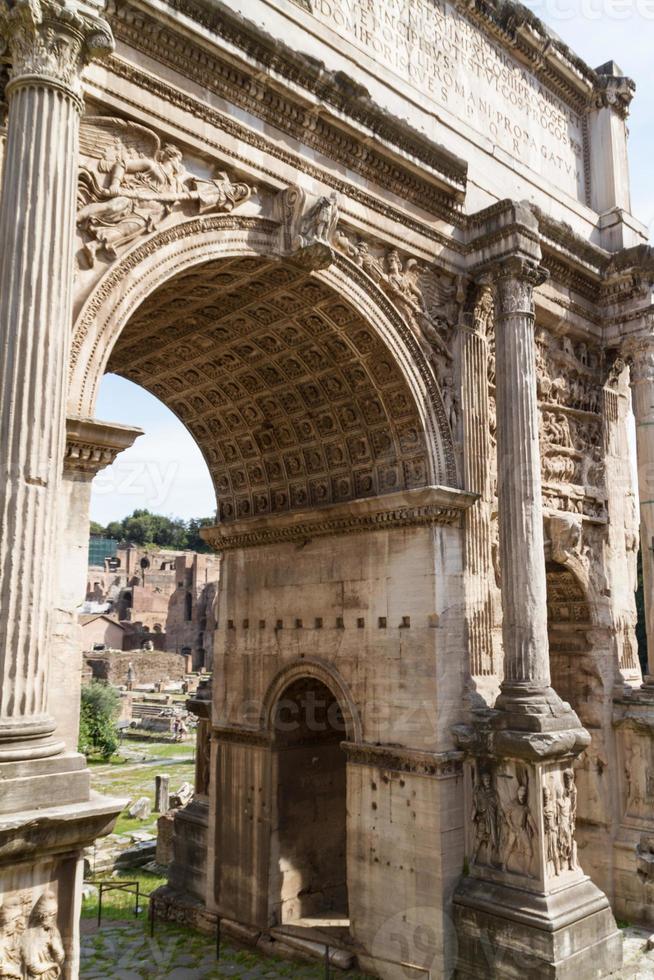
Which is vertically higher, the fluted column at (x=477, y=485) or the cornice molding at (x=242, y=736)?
the fluted column at (x=477, y=485)

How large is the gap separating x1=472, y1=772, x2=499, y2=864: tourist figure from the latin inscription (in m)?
9.57

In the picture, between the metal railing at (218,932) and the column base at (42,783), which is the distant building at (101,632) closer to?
the metal railing at (218,932)

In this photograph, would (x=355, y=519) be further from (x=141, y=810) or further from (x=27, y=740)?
(x=141, y=810)

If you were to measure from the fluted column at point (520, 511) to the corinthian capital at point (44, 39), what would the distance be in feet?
21.0

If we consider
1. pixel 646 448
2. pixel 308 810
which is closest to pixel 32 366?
pixel 308 810

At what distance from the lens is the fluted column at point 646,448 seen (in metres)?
13.1

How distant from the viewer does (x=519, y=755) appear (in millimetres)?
9641

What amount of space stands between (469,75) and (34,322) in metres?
9.49

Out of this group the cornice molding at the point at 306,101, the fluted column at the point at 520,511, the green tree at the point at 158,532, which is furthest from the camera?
the green tree at the point at 158,532

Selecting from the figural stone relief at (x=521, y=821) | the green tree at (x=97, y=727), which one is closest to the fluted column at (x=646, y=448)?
the figural stone relief at (x=521, y=821)

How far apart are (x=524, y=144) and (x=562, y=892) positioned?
11.3 meters

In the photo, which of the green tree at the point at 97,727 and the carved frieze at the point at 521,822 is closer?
the carved frieze at the point at 521,822

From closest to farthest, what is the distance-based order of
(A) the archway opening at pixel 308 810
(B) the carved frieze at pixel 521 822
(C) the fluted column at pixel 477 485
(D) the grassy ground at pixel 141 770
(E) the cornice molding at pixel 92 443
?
(E) the cornice molding at pixel 92 443 → (B) the carved frieze at pixel 521 822 → (C) the fluted column at pixel 477 485 → (A) the archway opening at pixel 308 810 → (D) the grassy ground at pixel 141 770

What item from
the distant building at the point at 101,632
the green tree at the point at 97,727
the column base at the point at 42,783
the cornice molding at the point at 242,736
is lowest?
the green tree at the point at 97,727
